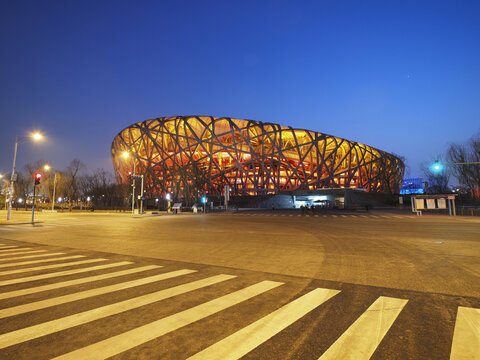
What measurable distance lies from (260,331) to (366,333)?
3.87 feet

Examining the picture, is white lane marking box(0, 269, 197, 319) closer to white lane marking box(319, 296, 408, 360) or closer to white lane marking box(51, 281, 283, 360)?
white lane marking box(51, 281, 283, 360)

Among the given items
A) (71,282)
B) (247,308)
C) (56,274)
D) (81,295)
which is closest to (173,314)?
(247,308)

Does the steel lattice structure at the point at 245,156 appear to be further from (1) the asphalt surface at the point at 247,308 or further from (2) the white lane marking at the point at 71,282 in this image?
(2) the white lane marking at the point at 71,282

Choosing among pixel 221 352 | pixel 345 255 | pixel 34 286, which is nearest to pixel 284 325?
pixel 221 352

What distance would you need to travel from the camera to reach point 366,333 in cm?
300

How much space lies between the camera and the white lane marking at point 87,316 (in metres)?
2.96

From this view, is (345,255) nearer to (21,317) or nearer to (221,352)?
(221,352)

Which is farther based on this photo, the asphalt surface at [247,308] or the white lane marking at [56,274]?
the white lane marking at [56,274]

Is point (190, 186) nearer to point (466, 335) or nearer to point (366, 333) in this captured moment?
point (366, 333)

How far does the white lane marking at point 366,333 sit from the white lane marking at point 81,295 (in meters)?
3.57

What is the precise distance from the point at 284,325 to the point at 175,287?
228 centimetres

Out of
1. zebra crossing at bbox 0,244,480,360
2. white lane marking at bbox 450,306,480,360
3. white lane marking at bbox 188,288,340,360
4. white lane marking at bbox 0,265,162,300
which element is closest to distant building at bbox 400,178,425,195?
white lane marking at bbox 450,306,480,360

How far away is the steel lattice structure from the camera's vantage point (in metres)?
67.6

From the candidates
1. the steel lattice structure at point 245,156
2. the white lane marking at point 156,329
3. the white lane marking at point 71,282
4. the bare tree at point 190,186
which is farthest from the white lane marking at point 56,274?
the steel lattice structure at point 245,156
